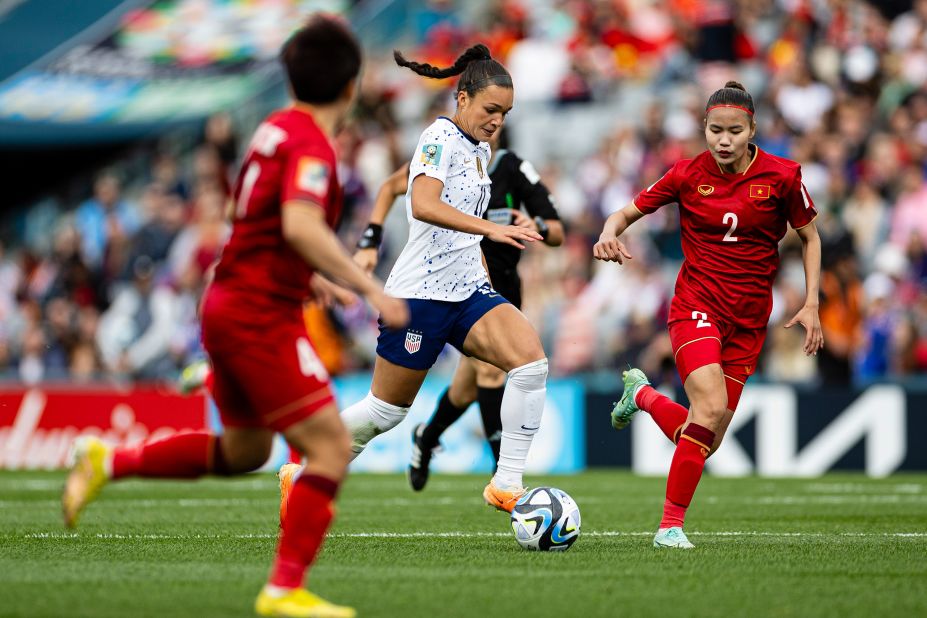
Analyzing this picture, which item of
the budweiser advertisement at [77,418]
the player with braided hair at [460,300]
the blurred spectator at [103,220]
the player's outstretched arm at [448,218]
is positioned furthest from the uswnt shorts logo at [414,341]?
the blurred spectator at [103,220]

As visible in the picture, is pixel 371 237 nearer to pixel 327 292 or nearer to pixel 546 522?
pixel 546 522

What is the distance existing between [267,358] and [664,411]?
11.4 ft

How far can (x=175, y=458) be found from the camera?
6141mm

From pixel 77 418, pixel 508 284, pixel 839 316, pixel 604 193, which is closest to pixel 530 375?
pixel 508 284

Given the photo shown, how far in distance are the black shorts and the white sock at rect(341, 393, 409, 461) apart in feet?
7.39

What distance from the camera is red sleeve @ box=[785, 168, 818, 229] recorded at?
7.97 meters

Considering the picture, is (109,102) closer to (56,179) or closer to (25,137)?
(25,137)

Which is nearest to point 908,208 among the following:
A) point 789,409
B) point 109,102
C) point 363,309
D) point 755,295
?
point 789,409

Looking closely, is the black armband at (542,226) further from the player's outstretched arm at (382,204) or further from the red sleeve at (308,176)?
the red sleeve at (308,176)

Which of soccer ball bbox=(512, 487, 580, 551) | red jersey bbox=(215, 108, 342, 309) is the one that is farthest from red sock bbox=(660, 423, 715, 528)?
red jersey bbox=(215, 108, 342, 309)

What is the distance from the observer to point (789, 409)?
15.2 m

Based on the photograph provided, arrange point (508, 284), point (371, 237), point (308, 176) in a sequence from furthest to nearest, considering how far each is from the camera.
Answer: point (508, 284) < point (371, 237) < point (308, 176)

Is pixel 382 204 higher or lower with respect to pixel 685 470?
higher

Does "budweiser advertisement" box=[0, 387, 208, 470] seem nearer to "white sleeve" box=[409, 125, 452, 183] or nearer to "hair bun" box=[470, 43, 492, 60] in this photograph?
"hair bun" box=[470, 43, 492, 60]
